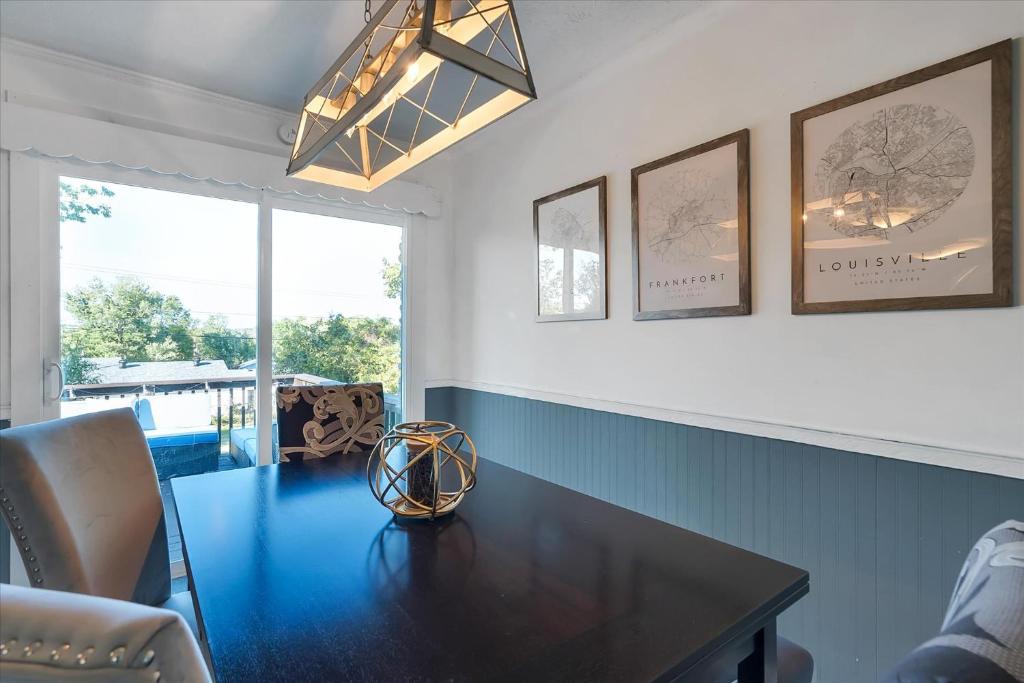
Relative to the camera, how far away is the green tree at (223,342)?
2.51 metres

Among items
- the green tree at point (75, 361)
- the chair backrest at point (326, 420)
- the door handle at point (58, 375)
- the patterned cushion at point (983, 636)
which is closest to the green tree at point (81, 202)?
the green tree at point (75, 361)

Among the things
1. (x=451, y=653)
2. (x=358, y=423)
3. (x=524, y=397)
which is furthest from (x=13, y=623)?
(x=524, y=397)

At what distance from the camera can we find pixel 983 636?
418 millimetres

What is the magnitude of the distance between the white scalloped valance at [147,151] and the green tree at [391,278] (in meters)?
0.40

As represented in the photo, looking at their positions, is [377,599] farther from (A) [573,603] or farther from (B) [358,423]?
(B) [358,423]

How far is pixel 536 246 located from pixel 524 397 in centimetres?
82

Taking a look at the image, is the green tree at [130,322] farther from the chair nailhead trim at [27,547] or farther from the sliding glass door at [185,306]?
the chair nailhead trim at [27,547]

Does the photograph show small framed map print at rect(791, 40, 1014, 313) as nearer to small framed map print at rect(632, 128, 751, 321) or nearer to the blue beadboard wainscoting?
small framed map print at rect(632, 128, 751, 321)

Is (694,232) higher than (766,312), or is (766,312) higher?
(694,232)

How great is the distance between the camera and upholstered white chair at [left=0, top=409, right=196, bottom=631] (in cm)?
98

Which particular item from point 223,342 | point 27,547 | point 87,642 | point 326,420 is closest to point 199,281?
point 223,342

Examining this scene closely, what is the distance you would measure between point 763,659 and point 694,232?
1.42 m

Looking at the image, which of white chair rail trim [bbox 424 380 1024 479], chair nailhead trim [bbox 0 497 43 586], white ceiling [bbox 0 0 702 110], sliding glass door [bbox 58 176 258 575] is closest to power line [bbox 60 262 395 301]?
sliding glass door [bbox 58 176 258 575]

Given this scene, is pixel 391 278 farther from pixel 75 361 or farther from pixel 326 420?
pixel 75 361
